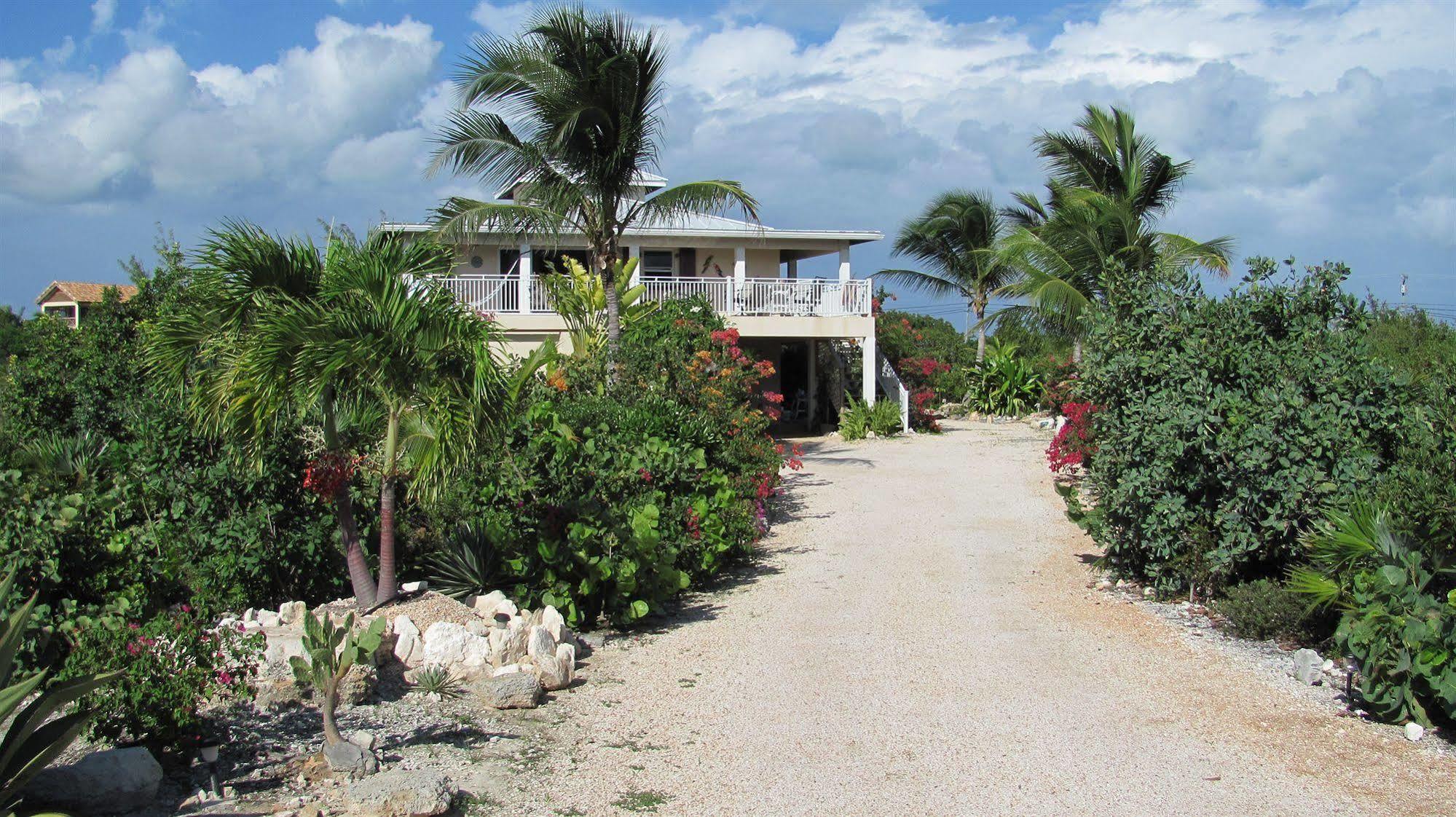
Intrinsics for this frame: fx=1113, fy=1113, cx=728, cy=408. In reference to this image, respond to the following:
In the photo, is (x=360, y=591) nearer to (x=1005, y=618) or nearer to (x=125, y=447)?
(x=125, y=447)

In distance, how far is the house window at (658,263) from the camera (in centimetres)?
2692

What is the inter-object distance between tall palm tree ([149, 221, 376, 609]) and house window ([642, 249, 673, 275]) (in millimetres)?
19442

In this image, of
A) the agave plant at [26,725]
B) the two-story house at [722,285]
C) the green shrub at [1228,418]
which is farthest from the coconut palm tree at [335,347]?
the two-story house at [722,285]

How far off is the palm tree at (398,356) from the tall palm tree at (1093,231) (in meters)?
14.2

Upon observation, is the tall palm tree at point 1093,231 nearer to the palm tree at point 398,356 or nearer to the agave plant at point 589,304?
the agave plant at point 589,304

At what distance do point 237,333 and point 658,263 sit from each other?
20.0 m

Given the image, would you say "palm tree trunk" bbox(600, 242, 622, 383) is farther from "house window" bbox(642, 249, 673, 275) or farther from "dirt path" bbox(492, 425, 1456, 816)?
"house window" bbox(642, 249, 673, 275)

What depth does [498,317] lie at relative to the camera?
23.3m

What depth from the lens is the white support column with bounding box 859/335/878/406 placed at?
24.1 meters

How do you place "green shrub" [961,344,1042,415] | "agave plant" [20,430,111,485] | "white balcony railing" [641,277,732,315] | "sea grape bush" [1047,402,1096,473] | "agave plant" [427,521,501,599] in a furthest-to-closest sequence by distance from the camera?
"green shrub" [961,344,1042,415]
"white balcony railing" [641,277,732,315]
"sea grape bush" [1047,402,1096,473]
"agave plant" [20,430,111,485]
"agave plant" [427,521,501,599]

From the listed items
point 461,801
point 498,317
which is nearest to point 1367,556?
point 461,801

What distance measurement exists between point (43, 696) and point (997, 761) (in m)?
4.48

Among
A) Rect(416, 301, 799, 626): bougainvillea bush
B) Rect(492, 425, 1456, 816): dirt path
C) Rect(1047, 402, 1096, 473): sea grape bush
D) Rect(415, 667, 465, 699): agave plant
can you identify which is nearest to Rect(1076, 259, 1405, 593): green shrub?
Rect(492, 425, 1456, 816): dirt path

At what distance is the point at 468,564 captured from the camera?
861 centimetres
